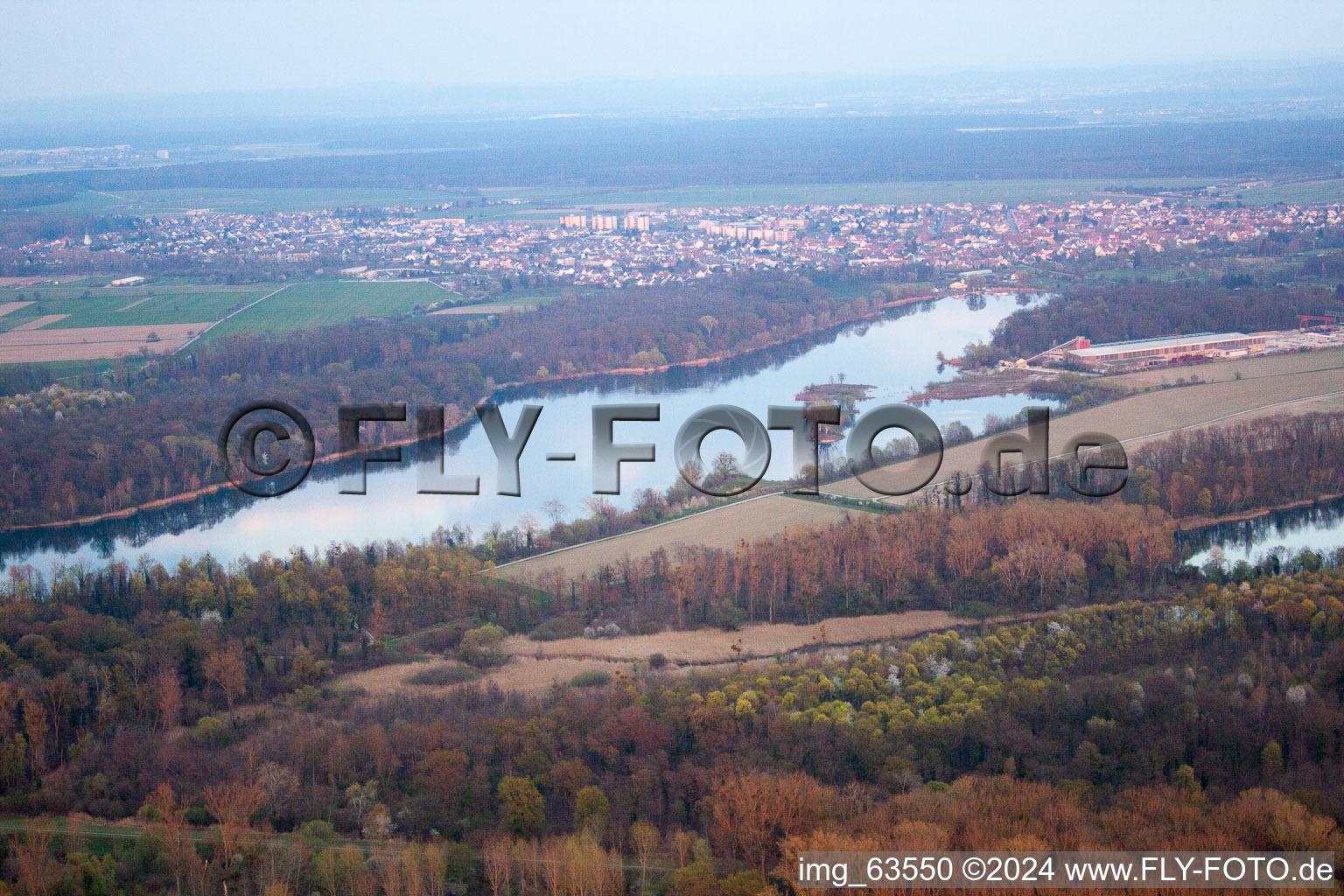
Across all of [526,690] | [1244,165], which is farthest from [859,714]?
[1244,165]

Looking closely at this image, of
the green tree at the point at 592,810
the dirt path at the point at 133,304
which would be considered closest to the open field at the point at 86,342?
the dirt path at the point at 133,304

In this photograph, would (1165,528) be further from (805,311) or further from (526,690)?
(805,311)

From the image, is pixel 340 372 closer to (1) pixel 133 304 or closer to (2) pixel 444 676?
(1) pixel 133 304

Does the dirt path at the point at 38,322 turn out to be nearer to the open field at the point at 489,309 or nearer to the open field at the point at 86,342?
the open field at the point at 86,342

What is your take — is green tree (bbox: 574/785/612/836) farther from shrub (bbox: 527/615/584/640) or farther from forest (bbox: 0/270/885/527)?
forest (bbox: 0/270/885/527)

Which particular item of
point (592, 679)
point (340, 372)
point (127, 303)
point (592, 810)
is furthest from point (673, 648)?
point (127, 303)

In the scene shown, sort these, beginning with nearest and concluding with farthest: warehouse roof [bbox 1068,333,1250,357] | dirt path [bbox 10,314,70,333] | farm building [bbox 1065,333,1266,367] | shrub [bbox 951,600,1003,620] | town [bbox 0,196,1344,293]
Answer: shrub [bbox 951,600,1003,620], farm building [bbox 1065,333,1266,367], warehouse roof [bbox 1068,333,1250,357], dirt path [bbox 10,314,70,333], town [bbox 0,196,1344,293]

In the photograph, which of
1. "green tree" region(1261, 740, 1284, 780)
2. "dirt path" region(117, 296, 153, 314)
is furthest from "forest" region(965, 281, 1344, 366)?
"dirt path" region(117, 296, 153, 314)
